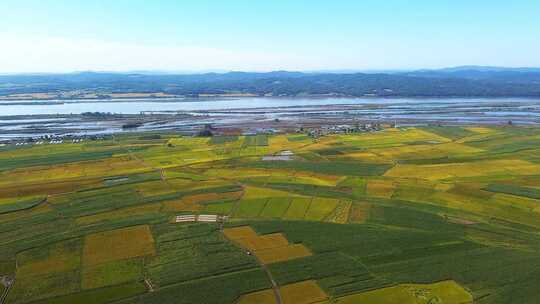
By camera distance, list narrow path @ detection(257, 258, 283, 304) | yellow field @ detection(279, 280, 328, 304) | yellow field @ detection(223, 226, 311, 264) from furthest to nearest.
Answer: yellow field @ detection(223, 226, 311, 264) → narrow path @ detection(257, 258, 283, 304) → yellow field @ detection(279, 280, 328, 304)

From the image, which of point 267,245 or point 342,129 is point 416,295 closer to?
point 267,245

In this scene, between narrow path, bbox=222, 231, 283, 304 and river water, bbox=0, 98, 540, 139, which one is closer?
narrow path, bbox=222, 231, 283, 304

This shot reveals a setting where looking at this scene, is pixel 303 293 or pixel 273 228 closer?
pixel 303 293

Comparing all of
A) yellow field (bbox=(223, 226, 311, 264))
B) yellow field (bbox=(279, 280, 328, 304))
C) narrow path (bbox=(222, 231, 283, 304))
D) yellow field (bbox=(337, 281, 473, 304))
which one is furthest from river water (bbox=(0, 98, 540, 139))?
yellow field (bbox=(337, 281, 473, 304))

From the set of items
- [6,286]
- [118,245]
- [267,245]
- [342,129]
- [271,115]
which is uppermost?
[267,245]

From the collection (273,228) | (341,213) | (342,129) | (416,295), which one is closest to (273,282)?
(416,295)

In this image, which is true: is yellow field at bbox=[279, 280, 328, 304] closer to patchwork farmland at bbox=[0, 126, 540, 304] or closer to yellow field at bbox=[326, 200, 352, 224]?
patchwork farmland at bbox=[0, 126, 540, 304]

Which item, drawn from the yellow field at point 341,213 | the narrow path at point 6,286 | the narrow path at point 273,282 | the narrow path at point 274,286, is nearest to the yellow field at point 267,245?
the narrow path at point 273,282
